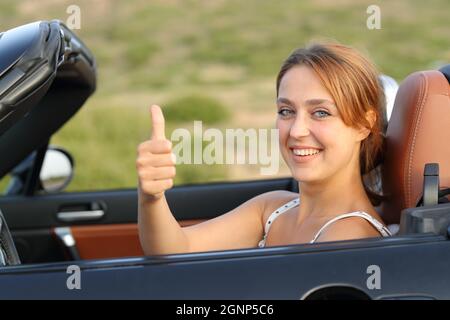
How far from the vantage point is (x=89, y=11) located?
2275 cm

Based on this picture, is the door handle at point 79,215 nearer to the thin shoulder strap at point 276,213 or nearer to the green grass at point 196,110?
the thin shoulder strap at point 276,213

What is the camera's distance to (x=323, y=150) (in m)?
2.62

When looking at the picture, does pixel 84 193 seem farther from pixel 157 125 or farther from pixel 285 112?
pixel 157 125

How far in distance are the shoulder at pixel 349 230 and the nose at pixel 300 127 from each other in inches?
10.5

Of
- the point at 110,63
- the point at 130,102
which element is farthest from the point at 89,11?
the point at 130,102

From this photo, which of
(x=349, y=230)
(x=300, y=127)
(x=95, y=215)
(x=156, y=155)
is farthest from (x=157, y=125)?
(x=95, y=215)

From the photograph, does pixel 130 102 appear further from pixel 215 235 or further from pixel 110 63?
pixel 215 235

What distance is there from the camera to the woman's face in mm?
2602

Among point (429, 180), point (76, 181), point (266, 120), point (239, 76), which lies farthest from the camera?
point (239, 76)

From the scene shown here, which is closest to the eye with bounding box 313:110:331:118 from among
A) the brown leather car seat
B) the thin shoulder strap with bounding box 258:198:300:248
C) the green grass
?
the brown leather car seat

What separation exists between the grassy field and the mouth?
343 inches

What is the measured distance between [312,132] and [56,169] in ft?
5.68

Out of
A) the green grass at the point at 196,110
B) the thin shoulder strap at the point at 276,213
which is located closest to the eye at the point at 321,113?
the thin shoulder strap at the point at 276,213

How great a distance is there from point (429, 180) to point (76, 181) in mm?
7536
